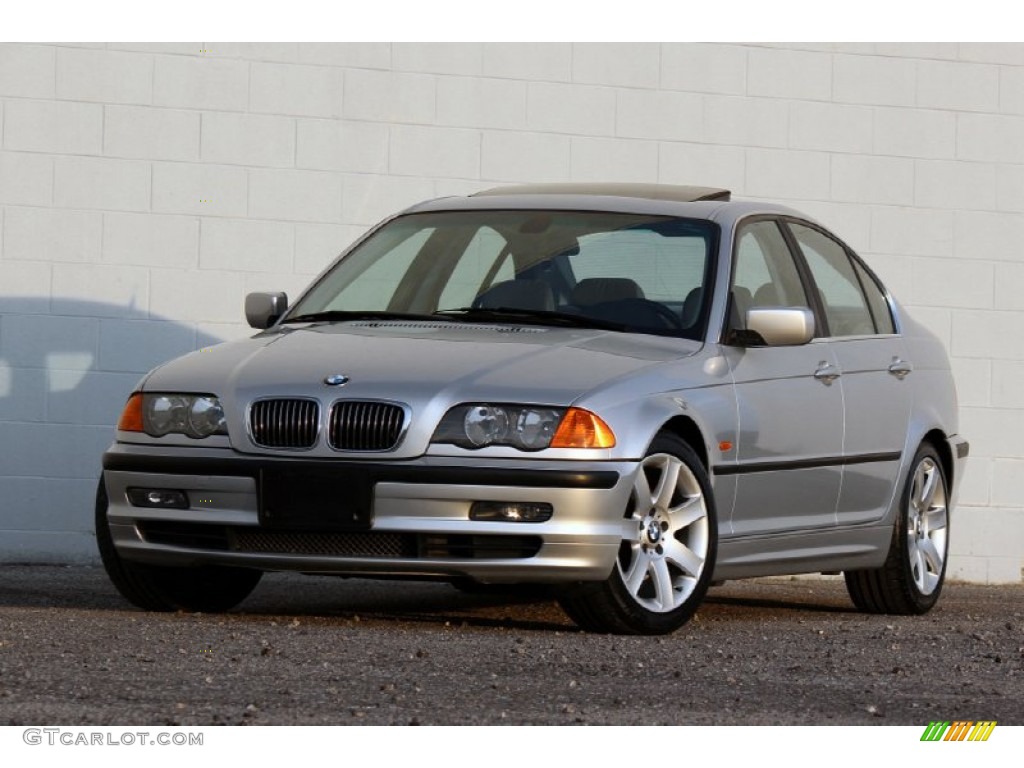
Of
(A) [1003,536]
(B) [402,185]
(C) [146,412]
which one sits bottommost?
(A) [1003,536]

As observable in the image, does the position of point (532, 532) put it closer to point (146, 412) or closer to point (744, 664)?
point (744, 664)

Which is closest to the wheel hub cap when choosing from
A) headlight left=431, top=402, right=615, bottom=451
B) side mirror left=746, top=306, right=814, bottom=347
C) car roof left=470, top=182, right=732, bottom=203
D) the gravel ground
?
the gravel ground

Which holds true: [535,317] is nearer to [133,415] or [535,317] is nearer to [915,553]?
[133,415]

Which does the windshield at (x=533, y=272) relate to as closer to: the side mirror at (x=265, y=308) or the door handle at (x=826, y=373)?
the side mirror at (x=265, y=308)

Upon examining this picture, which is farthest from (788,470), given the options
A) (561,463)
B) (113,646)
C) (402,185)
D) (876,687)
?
(402,185)

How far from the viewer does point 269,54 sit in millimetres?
11000

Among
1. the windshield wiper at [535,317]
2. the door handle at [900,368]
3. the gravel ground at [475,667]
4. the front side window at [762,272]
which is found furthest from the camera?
the door handle at [900,368]

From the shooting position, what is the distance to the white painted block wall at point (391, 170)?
424 inches

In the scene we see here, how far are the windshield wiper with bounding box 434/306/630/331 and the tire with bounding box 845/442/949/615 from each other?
178 cm

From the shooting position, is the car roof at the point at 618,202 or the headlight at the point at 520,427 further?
the car roof at the point at 618,202

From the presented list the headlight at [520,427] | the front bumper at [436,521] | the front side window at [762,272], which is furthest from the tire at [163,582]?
the front side window at [762,272]

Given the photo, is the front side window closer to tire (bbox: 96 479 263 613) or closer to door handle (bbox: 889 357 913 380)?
door handle (bbox: 889 357 913 380)

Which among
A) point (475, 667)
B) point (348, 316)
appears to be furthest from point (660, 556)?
point (348, 316)

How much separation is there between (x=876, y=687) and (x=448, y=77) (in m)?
5.94
